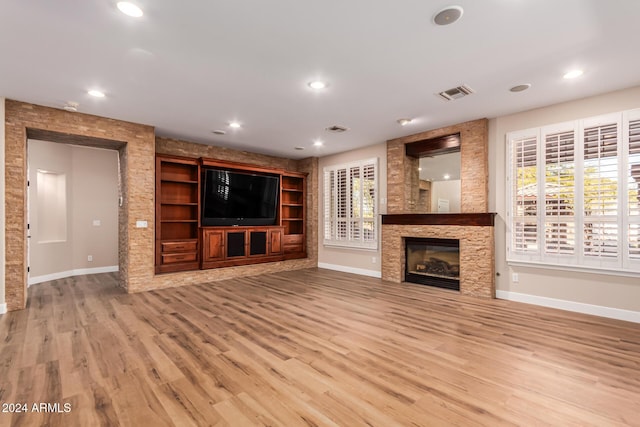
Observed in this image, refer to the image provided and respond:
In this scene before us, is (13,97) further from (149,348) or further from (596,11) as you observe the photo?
(596,11)

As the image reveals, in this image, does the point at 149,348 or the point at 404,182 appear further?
the point at 404,182

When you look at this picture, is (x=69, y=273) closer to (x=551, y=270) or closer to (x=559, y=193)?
(x=551, y=270)

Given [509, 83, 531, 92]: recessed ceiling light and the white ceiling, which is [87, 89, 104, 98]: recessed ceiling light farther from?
[509, 83, 531, 92]: recessed ceiling light

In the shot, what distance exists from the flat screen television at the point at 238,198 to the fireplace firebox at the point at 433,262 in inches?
125

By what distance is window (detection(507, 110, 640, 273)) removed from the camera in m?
3.70

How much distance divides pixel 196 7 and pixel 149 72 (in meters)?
1.38

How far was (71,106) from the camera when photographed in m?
4.29

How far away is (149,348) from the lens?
291cm

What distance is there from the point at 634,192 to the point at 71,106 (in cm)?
736

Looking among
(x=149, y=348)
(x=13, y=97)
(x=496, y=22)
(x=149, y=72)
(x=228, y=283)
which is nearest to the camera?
(x=496, y=22)

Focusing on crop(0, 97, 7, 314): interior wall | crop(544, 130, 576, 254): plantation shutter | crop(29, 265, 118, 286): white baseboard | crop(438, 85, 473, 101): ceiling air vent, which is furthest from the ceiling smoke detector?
crop(544, 130, 576, 254): plantation shutter

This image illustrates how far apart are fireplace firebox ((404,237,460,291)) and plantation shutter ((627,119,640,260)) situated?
2.10 m

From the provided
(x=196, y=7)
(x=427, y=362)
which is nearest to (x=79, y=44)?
(x=196, y=7)

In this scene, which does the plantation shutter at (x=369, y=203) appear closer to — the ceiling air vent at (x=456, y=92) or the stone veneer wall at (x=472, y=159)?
→ the stone veneer wall at (x=472, y=159)
